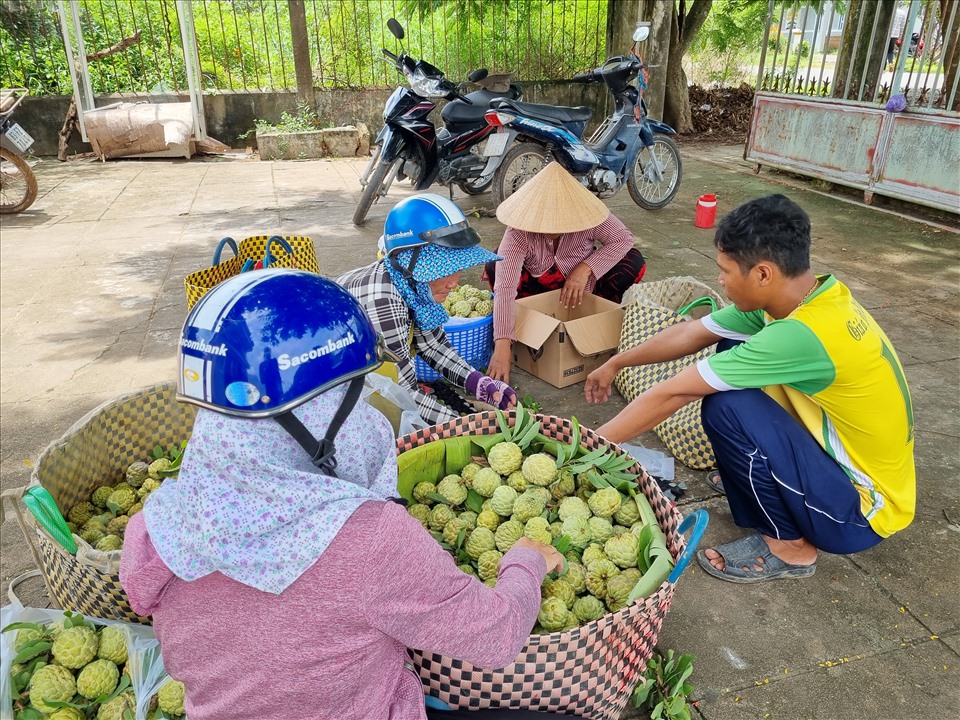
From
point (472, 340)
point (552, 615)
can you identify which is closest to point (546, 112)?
point (472, 340)

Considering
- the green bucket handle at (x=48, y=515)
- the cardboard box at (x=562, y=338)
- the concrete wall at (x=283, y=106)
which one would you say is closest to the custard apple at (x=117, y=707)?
the green bucket handle at (x=48, y=515)

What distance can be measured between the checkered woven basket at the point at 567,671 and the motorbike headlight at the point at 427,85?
543 centimetres

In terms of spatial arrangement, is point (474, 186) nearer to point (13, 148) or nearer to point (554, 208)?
→ point (554, 208)

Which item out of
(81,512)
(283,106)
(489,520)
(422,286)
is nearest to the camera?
(489,520)

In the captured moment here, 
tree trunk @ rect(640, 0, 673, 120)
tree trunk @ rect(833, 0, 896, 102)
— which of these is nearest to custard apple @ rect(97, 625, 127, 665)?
tree trunk @ rect(833, 0, 896, 102)

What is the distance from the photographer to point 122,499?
2404 millimetres

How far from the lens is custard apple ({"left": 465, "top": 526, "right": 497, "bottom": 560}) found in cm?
206

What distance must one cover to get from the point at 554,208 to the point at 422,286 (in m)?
0.98

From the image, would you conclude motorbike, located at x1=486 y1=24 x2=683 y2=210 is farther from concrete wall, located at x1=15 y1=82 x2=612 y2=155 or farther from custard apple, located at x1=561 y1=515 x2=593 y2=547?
custard apple, located at x1=561 y1=515 x2=593 y2=547

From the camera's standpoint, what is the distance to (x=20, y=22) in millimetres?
9711

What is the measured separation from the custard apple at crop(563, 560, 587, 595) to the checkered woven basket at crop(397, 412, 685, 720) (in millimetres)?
233

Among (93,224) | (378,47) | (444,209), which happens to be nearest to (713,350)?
(444,209)

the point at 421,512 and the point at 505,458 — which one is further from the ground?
the point at 505,458

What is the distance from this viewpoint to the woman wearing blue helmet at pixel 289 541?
1.14 metres
